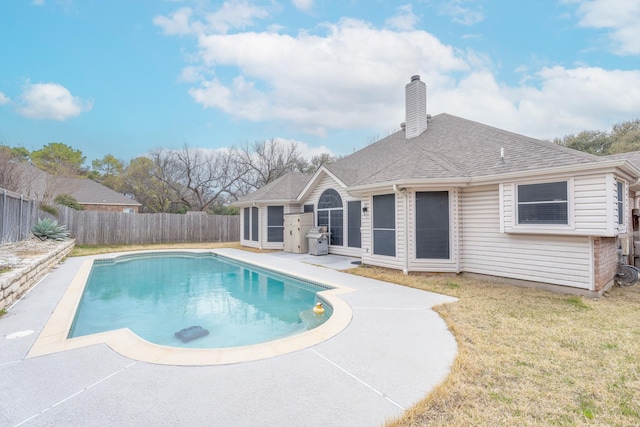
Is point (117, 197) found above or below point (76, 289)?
above

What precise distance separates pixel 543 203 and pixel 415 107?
715cm

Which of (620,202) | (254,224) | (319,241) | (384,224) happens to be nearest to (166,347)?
(384,224)

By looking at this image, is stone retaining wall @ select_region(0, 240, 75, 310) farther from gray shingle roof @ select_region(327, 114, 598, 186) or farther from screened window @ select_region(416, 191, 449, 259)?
screened window @ select_region(416, 191, 449, 259)

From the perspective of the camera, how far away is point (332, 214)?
1270 cm

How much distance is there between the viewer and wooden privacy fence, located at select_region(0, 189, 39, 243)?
27.7ft

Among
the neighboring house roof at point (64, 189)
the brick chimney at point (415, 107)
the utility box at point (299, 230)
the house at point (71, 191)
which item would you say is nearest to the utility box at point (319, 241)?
the utility box at point (299, 230)

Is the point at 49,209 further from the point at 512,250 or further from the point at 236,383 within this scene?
the point at 512,250

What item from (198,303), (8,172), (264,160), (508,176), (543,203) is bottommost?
(198,303)

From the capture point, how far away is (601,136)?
24.1 meters

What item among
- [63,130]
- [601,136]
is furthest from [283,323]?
[63,130]

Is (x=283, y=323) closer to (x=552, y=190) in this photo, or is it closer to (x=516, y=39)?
(x=552, y=190)

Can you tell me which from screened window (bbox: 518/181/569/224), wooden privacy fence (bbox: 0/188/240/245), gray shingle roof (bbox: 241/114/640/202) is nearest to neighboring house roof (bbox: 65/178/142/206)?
wooden privacy fence (bbox: 0/188/240/245)

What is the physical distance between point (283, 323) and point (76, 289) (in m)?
4.89

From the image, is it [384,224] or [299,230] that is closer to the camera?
[384,224]
